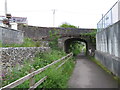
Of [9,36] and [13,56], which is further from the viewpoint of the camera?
[9,36]

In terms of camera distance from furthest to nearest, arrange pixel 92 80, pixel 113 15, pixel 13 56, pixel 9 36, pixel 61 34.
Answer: pixel 61 34 → pixel 113 15 → pixel 9 36 → pixel 92 80 → pixel 13 56

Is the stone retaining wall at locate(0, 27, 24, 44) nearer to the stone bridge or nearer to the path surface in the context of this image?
the path surface

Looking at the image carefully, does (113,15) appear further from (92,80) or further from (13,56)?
(13,56)

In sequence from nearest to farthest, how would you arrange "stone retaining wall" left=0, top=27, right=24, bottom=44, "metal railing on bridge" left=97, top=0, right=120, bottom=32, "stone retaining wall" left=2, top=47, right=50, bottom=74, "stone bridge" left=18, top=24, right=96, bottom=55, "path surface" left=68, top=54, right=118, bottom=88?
"stone retaining wall" left=2, top=47, right=50, bottom=74 < "path surface" left=68, top=54, right=118, bottom=88 < "stone retaining wall" left=0, top=27, right=24, bottom=44 < "metal railing on bridge" left=97, top=0, right=120, bottom=32 < "stone bridge" left=18, top=24, right=96, bottom=55

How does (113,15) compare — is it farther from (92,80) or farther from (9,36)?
(9,36)

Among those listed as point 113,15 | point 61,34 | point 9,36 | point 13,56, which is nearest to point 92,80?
point 13,56

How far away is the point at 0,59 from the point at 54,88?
2.13 m

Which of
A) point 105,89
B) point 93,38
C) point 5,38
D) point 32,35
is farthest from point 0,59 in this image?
point 93,38

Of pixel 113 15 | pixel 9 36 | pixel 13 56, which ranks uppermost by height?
pixel 113 15

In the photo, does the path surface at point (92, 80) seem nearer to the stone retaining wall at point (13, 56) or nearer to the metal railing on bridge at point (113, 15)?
the stone retaining wall at point (13, 56)

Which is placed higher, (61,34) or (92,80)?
(61,34)

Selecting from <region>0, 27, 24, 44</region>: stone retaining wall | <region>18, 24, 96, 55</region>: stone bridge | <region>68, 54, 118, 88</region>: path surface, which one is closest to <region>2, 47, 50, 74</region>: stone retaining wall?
<region>0, 27, 24, 44</region>: stone retaining wall

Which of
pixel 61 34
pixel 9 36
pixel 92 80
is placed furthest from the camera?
pixel 61 34

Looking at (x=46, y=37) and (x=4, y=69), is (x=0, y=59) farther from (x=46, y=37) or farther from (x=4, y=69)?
(x=46, y=37)
